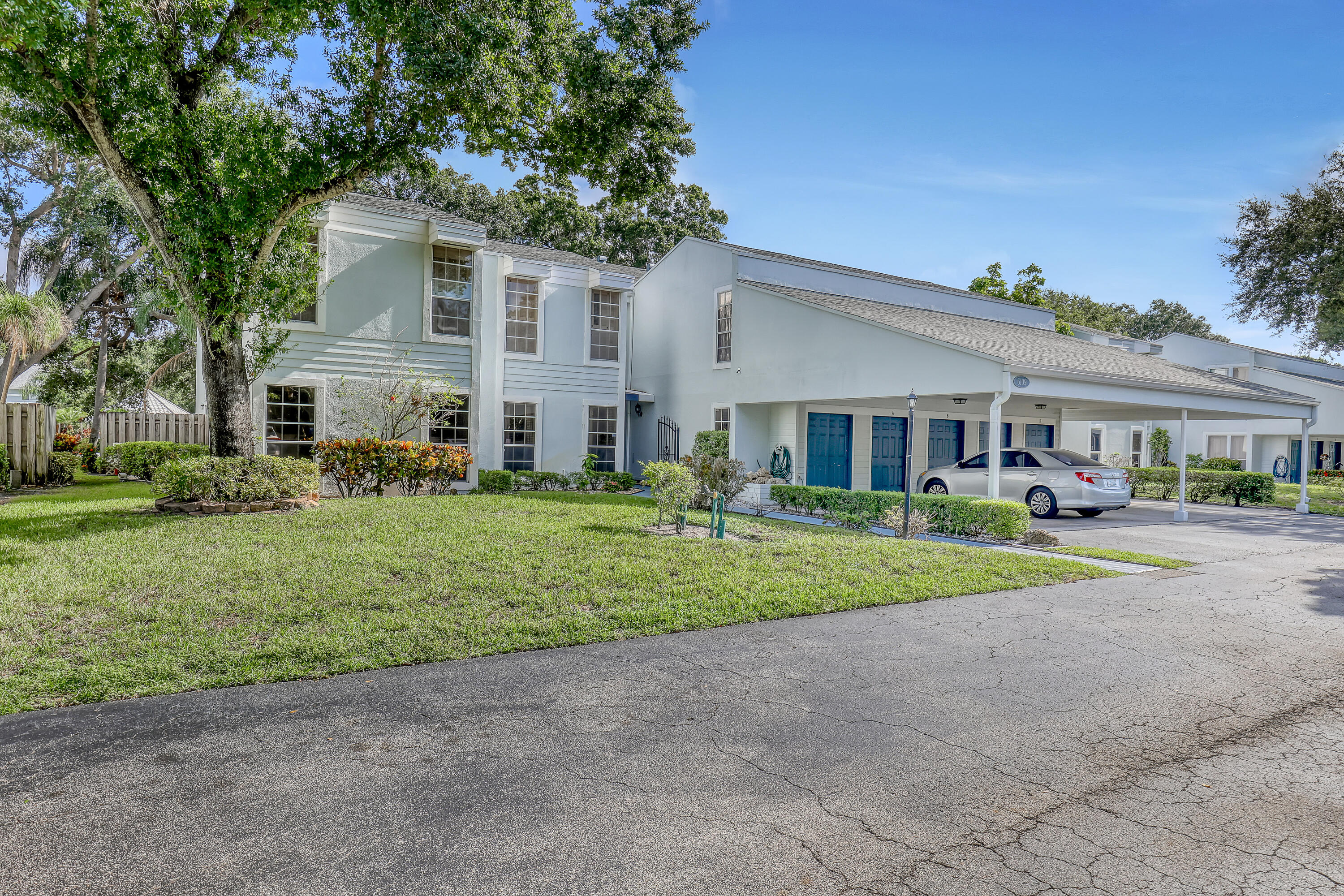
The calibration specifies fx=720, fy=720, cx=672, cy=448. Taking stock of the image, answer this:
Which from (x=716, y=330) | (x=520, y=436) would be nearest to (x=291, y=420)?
(x=520, y=436)

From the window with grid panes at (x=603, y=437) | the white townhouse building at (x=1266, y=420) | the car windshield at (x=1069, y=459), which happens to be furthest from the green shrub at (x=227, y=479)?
the white townhouse building at (x=1266, y=420)

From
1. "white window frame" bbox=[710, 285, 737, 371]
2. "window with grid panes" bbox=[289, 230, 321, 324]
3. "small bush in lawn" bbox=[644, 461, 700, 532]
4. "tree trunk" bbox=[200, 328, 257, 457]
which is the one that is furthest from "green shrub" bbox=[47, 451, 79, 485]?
"white window frame" bbox=[710, 285, 737, 371]

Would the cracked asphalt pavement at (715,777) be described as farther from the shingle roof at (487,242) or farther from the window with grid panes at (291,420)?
the shingle roof at (487,242)

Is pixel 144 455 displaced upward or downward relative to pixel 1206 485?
upward

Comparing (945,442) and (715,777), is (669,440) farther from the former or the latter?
(715,777)

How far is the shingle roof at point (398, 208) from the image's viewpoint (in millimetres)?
15492

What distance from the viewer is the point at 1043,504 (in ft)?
50.5

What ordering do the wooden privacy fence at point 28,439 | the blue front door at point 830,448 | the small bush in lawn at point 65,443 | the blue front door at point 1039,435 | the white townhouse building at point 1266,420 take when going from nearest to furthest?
the wooden privacy fence at point 28,439, the blue front door at point 830,448, the small bush in lawn at point 65,443, the blue front door at point 1039,435, the white townhouse building at point 1266,420

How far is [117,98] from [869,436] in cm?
1620

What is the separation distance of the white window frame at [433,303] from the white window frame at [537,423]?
1.57 metres

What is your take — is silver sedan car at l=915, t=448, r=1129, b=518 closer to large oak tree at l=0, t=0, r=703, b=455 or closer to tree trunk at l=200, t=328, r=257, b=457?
large oak tree at l=0, t=0, r=703, b=455

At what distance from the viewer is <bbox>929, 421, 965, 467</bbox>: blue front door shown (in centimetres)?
2005

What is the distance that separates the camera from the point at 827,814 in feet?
10.2

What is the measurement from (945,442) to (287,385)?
16.6m
